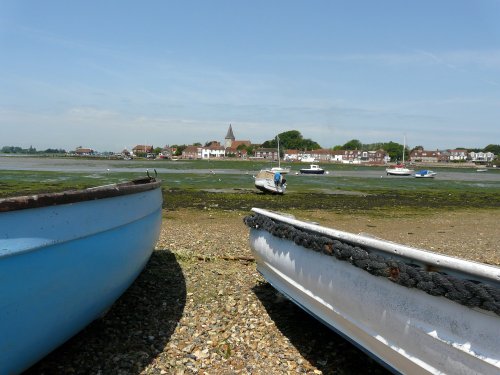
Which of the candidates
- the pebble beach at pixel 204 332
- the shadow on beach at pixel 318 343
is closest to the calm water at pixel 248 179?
the pebble beach at pixel 204 332

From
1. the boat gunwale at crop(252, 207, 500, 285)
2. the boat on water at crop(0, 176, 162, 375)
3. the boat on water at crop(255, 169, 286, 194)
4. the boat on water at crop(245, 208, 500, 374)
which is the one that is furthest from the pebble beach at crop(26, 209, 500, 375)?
the boat on water at crop(255, 169, 286, 194)

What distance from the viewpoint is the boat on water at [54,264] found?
3.50m

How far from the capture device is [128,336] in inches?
209

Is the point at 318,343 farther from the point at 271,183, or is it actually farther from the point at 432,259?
the point at 271,183

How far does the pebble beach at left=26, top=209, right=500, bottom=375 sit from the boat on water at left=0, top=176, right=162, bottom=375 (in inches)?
20.7

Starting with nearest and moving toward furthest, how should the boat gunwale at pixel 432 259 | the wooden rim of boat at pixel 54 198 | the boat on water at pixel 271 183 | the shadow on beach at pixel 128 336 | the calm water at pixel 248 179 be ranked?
the boat gunwale at pixel 432 259, the wooden rim of boat at pixel 54 198, the shadow on beach at pixel 128 336, the boat on water at pixel 271 183, the calm water at pixel 248 179

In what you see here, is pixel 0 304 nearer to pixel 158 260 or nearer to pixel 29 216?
pixel 29 216

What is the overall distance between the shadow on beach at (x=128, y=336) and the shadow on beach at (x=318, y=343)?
56.5 inches

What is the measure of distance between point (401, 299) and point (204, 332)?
112 inches

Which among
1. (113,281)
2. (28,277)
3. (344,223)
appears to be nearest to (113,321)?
(113,281)

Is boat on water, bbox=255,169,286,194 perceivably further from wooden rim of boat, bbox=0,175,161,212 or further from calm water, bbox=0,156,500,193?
wooden rim of boat, bbox=0,175,161,212

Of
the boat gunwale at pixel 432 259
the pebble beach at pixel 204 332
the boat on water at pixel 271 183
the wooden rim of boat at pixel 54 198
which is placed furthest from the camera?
the boat on water at pixel 271 183

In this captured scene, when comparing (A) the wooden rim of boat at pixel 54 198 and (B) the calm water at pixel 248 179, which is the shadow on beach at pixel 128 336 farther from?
(B) the calm water at pixel 248 179

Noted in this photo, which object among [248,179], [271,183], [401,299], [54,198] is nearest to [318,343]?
[401,299]
